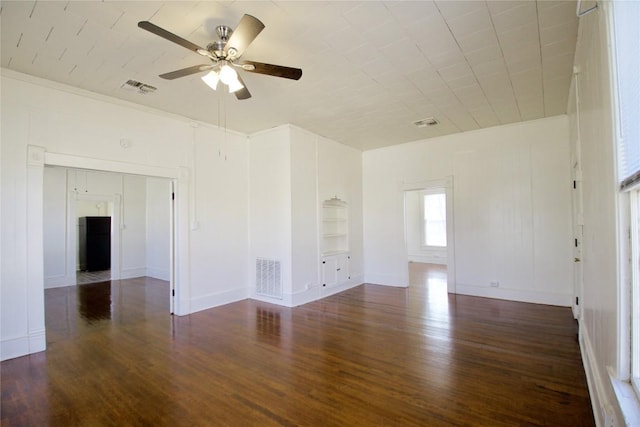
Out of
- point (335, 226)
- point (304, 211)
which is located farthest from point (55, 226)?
point (335, 226)

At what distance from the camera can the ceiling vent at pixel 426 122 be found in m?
5.05

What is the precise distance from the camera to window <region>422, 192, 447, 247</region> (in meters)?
10.2

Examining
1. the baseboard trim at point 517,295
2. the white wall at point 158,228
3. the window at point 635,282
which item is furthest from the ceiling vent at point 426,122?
the white wall at point 158,228

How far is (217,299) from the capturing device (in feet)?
17.1

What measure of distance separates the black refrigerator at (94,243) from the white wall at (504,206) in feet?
27.7

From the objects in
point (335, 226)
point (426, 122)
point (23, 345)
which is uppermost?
point (426, 122)

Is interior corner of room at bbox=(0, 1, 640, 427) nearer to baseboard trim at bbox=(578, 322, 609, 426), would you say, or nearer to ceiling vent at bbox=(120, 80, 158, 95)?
baseboard trim at bbox=(578, 322, 609, 426)

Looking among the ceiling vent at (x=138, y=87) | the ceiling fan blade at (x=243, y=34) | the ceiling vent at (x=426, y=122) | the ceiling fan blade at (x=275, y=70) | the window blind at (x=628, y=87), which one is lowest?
the window blind at (x=628, y=87)

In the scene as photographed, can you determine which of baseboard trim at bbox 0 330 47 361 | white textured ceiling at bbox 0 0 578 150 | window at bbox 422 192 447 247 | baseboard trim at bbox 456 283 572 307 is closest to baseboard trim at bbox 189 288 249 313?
baseboard trim at bbox 0 330 47 361

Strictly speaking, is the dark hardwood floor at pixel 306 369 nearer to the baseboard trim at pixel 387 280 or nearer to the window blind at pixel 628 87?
the baseboard trim at pixel 387 280

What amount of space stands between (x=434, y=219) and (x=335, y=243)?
5.27m

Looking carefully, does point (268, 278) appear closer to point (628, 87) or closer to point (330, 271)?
point (330, 271)

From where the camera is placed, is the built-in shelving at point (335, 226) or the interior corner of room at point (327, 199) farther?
the built-in shelving at point (335, 226)

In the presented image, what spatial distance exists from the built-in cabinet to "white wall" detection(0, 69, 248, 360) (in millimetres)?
1572
